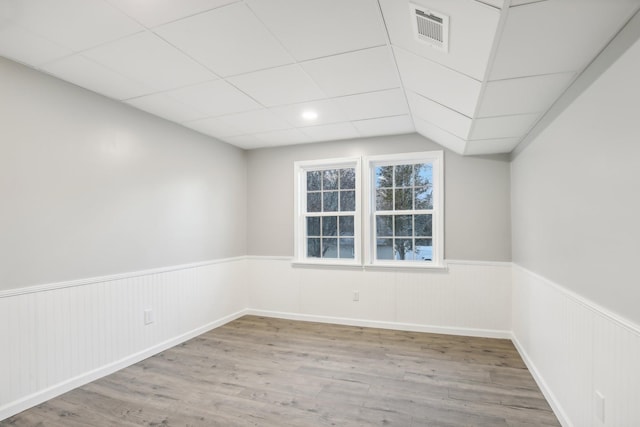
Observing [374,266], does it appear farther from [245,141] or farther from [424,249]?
[245,141]

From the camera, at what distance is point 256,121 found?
379 centimetres

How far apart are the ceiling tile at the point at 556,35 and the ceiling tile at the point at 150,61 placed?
2.03 metres

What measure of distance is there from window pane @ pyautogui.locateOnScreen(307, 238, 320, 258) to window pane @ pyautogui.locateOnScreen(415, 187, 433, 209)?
1501 millimetres

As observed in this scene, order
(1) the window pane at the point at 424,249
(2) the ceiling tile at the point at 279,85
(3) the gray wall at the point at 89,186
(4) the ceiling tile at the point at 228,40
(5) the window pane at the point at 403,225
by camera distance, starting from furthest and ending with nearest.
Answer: (5) the window pane at the point at 403,225, (1) the window pane at the point at 424,249, (2) the ceiling tile at the point at 279,85, (3) the gray wall at the point at 89,186, (4) the ceiling tile at the point at 228,40

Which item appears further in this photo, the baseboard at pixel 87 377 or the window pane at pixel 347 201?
the window pane at pixel 347 201

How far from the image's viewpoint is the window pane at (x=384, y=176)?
4520mm

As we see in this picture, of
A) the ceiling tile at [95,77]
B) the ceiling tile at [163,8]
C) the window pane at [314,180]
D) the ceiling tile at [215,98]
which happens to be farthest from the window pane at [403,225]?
the ceiling tile at [163,8]

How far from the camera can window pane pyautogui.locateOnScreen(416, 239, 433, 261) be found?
4309 millimetres

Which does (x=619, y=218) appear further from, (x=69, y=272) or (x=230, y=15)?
(x=69, y=272)

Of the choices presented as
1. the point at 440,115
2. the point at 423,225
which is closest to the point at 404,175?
the point at 423,225

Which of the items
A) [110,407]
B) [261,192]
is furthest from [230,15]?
[261,192]

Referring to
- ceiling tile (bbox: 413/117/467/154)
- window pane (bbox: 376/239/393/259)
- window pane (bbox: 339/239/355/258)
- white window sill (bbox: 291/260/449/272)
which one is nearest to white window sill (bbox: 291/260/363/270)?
white window sill (bbox: 291/260/449/272)

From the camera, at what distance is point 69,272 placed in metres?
→ 2.77

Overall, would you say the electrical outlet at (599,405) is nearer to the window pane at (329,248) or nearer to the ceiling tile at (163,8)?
the ceiling tile at (163,8)
